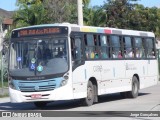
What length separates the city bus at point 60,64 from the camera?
678 inches

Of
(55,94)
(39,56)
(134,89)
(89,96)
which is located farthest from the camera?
(134,89)

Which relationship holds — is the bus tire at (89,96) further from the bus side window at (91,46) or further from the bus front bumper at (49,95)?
the bus front bumper at (49,95)

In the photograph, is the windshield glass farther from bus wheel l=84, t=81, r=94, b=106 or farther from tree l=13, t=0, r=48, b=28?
tree l=13, t=0, r=48, b=28

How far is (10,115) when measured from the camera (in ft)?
51.9

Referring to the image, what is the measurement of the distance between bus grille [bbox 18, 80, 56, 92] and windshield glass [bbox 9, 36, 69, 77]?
0.27 m

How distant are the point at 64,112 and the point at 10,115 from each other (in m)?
1.79

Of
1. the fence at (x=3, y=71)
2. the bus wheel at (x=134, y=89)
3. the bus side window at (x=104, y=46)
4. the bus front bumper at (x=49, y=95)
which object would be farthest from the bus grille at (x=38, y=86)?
the fence at (x=3, y=71)

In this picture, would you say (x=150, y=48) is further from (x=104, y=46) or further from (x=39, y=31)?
(x=39, y=31)

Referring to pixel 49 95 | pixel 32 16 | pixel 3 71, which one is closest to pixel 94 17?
pixel 32 16

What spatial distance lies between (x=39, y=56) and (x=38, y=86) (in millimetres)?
1039

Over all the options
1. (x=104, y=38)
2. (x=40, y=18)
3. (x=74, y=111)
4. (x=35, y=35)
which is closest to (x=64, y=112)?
(x=74, y=111)

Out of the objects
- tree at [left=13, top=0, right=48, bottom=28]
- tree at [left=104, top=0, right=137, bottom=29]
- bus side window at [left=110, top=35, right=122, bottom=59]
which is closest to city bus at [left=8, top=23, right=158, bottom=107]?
bus side window at [left=110, top=35, right=122, bottom=59]

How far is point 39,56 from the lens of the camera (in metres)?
17.5

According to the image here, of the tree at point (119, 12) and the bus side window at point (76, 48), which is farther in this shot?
the tree at point (119, 12)
